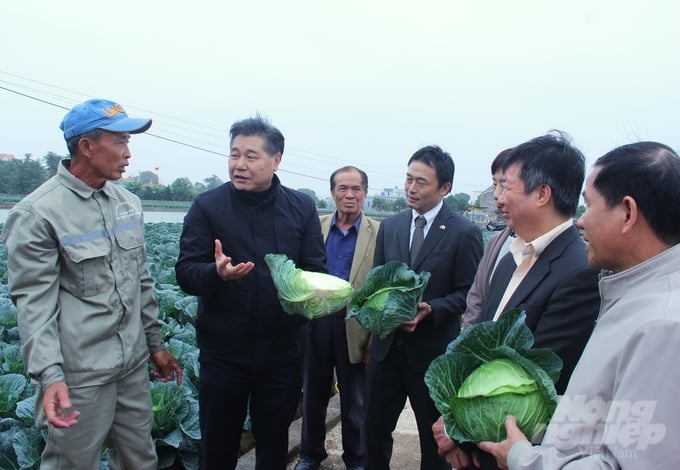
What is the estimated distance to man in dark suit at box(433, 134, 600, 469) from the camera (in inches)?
70.9

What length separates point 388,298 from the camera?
2496 mm

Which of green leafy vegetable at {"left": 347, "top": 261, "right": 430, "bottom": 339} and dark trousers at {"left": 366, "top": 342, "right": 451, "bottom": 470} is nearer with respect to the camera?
green leafy vegetable at {"left": 347, "top": 261, "right": 430, "bottom": 339}

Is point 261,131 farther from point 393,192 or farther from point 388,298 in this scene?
point 393,192

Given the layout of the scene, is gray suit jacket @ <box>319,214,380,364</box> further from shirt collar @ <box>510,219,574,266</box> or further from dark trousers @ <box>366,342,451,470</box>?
shirt collar @ <box>510,219,574,266</box>

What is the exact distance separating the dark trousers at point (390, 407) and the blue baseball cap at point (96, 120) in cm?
197

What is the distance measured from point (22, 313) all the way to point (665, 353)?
2.31 m

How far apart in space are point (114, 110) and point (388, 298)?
1.69 m

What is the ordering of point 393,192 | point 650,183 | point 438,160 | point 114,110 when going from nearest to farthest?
point 650,183, point 114,110, point 438,160, point 393,192

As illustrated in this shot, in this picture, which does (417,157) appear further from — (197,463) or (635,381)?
(197,463)

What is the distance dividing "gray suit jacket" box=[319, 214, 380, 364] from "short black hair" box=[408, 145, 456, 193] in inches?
31.7

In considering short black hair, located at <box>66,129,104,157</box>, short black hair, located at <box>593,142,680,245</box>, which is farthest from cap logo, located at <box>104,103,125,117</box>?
short black hair, located at <box>593,142,680,245</box>

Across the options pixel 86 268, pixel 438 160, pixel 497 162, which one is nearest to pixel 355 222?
pixel 438 160

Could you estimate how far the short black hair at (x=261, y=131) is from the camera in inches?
105

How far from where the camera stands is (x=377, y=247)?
333 cm
